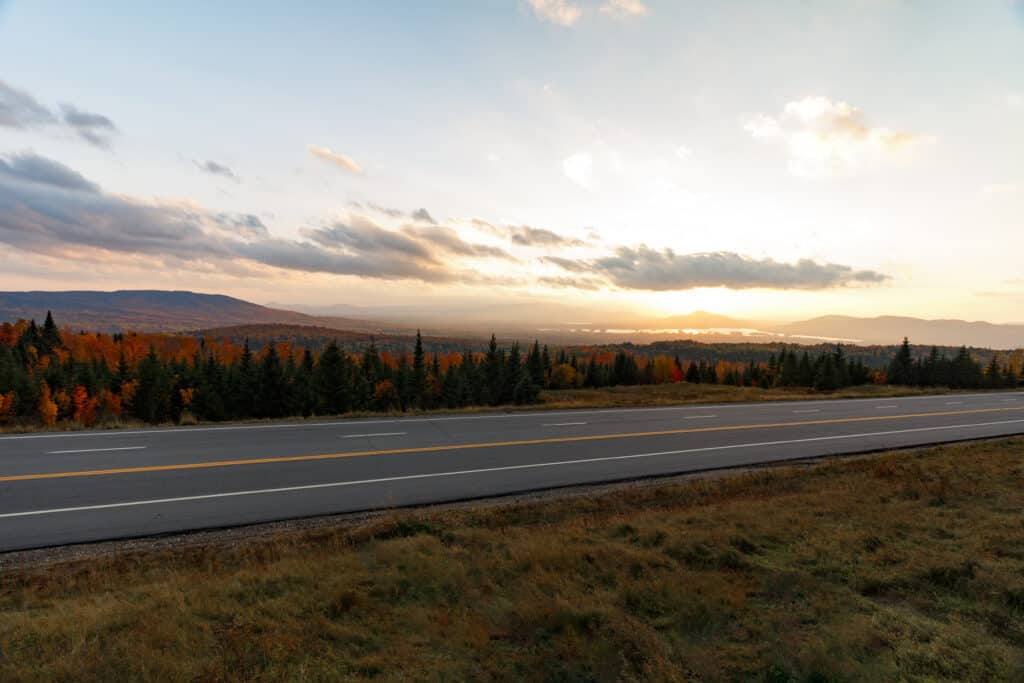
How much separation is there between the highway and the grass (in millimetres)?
1446

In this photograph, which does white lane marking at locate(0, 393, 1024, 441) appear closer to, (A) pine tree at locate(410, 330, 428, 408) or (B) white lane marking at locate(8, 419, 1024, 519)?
(B) white lane marking at locate(8, 419, 1024, 519)

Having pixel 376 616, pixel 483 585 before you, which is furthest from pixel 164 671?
pixel 483 585

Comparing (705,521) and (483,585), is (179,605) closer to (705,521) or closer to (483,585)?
(483,585)

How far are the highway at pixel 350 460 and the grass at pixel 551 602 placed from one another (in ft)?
4.74

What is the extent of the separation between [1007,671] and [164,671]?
7722 millimetres

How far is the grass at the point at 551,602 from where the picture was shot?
4.23 metres

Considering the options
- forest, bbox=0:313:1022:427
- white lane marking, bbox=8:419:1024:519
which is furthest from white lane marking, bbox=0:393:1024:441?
forest, bbox=0:313:1022:427

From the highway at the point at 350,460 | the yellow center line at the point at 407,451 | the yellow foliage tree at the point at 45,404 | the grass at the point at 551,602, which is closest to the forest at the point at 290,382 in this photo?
the yellow foliage tree at the point at 45,404

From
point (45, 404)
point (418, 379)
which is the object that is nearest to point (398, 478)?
point (418, 379)

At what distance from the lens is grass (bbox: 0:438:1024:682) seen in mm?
4234

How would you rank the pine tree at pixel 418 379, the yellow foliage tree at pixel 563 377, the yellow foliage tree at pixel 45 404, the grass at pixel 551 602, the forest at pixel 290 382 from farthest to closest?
the yellow foliage tree at pixel 563 377, the pine tree at pixel 418 379, the yellow foliage tree at pixel 45 404, the forest at pixel 290 382, the grass at pixel 551 602

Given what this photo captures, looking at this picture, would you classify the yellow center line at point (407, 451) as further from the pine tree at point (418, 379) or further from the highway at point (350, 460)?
the pine tree at point (418, 379)

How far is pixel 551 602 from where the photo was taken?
17.3ft

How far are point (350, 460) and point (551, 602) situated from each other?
24.8 ft
